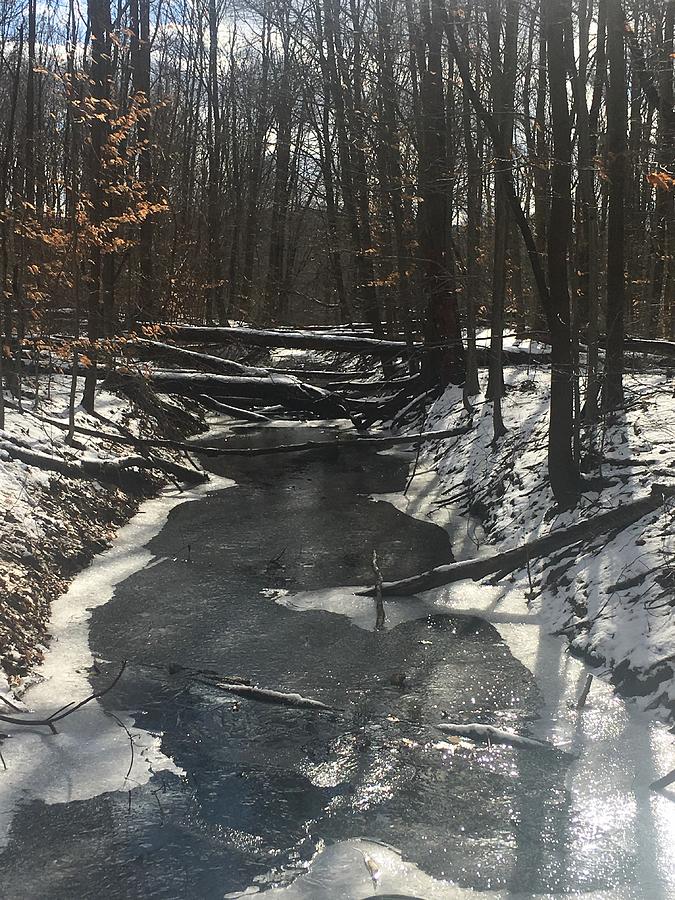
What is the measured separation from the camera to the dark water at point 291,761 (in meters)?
3.72

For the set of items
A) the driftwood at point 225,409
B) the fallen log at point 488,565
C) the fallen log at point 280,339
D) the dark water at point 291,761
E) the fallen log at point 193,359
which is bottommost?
the dark water at point 291,761

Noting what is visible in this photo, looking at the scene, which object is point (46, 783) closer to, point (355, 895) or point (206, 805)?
point (206, 805)

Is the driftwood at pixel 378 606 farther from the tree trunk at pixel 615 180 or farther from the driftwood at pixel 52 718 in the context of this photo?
the tree trunk at pixel 615 180

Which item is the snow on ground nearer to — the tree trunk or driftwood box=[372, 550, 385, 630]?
driftwood box=[372, 550, 385, 630]

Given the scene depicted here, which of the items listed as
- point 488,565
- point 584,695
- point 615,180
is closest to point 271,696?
point 584,695

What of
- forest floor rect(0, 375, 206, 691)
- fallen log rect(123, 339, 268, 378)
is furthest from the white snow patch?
fallen log rect(123, 339, 268, 378)

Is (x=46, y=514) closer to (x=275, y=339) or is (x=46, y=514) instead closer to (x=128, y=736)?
(x=128, y=736)

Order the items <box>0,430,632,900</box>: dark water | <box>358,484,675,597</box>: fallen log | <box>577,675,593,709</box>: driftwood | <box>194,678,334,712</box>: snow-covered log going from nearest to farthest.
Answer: <box>0,430,632,900</box>: dark water, <box>577,675,593,709</box>: driftwood, <box>194,678,334,712</box>: snow-covered log, <box>358,484,675,597</box>: fallen log

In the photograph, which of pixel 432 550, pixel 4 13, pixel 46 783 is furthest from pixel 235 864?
pixel 4 13

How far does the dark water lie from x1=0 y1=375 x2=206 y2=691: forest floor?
59 centimetres

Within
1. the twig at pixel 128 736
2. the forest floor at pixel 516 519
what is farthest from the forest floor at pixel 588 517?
the twig at pixel 128 736

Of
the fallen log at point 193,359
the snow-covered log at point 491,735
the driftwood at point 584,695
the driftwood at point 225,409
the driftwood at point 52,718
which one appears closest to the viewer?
the driftwood at point 52,718

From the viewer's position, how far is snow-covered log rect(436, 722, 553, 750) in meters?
4.88

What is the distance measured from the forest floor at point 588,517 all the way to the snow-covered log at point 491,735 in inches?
33.0
